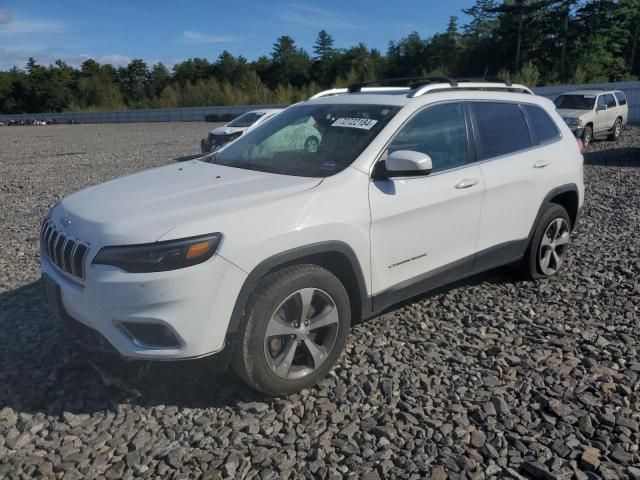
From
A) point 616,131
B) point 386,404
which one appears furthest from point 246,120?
point 386,404

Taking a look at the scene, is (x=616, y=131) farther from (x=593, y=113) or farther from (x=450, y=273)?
(x=450, y=273)

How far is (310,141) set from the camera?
4035 mm

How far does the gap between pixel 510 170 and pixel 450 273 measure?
1.01 m

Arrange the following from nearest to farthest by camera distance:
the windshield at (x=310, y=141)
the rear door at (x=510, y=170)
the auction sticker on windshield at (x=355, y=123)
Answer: the windshield at (x=310, y=141)
the auction sticker on windshield at (x=355, y=123)
the rear door at (x=510, y=170)

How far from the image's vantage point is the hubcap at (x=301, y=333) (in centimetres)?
319

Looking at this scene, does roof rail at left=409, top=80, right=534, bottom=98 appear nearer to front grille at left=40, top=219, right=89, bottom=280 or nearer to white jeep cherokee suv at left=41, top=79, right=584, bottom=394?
white jeep cherokee suv at left=41, top=79, right=584, bottom=394

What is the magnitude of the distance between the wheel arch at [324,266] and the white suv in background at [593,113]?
47.5ft

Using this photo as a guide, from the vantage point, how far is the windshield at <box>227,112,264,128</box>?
16819 mm

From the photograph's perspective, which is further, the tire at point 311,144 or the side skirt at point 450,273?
the tire at point 311,144

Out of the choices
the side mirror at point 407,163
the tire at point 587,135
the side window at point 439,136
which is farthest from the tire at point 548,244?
the tire at point 587,135

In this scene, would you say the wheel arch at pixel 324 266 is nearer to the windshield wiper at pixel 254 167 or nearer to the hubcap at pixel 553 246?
the windshield wiper at pixel 254 167

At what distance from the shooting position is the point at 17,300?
4820 mm

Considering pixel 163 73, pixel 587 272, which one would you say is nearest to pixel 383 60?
pixel 163 73

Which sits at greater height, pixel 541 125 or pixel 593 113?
pixel 541 125
